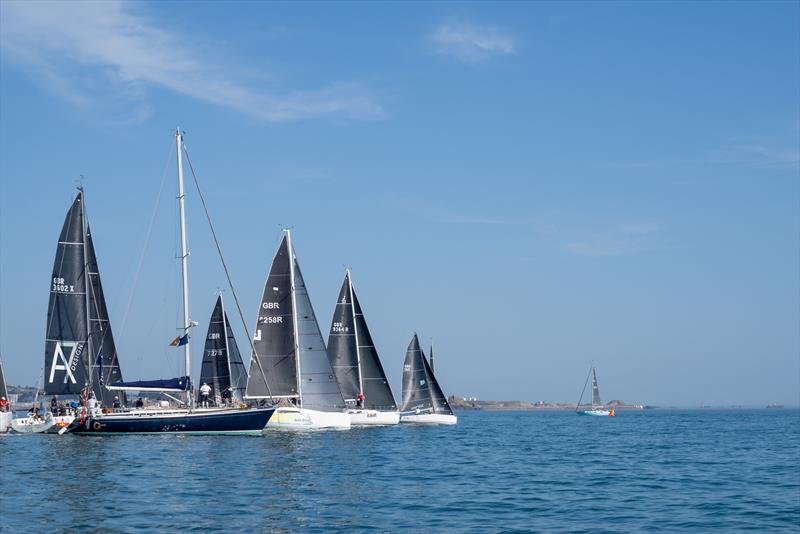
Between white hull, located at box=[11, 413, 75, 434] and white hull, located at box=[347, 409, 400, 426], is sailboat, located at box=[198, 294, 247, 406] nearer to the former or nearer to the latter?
white hull, located at box=[347, 409, 400, 426]

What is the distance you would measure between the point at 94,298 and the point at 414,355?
93.3 ft

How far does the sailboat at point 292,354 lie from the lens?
52.9 meters

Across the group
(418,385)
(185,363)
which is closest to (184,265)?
(185,363)

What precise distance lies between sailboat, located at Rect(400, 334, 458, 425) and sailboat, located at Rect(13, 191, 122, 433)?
91.2 feet

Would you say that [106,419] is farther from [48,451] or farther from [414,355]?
[414,355]

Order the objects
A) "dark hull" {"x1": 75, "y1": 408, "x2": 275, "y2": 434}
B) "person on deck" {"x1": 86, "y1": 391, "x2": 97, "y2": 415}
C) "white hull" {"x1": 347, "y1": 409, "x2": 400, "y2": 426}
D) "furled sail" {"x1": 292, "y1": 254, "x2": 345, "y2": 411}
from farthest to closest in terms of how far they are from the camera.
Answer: "white hull" {"x1": 347, "y1": 409, "x2": 400, "y2": 426}
"furled sail" {"x1": 292, "y1": 254, "x2": 345, "y2": 411}
"person on deck" {"x1": 86, "y1": 391, "x2": 97, "y2": 415}
"dark hull" {"x1": 75, "y1": 408, "x2": 275, "y2": 434}

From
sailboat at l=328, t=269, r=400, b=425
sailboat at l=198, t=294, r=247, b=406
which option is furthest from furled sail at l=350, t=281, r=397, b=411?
sailboat at l=198, t=294, r=247, b=406

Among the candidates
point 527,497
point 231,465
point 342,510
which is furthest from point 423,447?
point 342,510

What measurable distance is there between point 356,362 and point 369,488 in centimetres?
3928

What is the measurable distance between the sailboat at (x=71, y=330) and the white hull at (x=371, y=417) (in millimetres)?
17890

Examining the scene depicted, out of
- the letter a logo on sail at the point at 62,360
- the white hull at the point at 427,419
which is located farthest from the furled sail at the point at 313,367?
the white hull at the point at 427,419

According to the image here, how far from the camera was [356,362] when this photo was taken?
220ft

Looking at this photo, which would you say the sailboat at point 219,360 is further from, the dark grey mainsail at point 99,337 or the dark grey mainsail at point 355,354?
the dark grey mainsail at point 99,337

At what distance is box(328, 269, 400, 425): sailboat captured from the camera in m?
66.5
